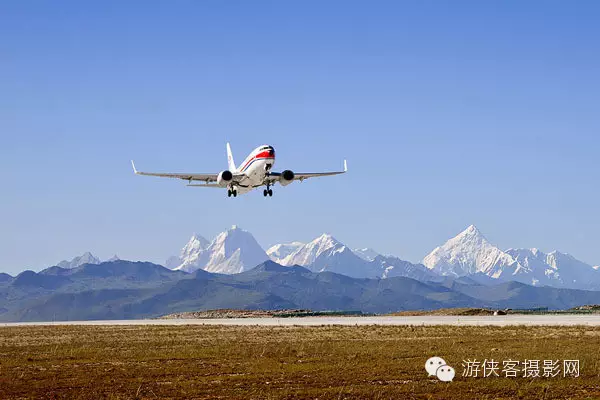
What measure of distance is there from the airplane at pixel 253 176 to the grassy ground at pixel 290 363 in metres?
17.6

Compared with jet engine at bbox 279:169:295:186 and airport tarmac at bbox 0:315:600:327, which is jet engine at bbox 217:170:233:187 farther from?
airport tarmac at bbox 0:315:600:327

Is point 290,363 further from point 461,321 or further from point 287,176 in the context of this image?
point 461,321

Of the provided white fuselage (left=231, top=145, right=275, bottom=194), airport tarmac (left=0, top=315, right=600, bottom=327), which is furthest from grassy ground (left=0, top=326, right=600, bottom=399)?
white fuselage (left=231, top=145, right=275, bottom=194)

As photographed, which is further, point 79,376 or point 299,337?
point 299,337

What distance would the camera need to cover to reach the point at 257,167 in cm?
8419

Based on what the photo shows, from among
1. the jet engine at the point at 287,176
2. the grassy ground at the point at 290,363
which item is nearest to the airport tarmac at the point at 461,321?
the grassy ground at the point at 290,363

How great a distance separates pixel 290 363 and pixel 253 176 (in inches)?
1576

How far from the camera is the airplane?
274ft

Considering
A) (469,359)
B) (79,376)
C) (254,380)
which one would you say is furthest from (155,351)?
(469,359)

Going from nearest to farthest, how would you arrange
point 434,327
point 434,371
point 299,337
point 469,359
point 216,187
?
point 434,371
point 469,359
point 299,337
point 434,327
point 216,187

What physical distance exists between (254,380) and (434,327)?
41.7 m

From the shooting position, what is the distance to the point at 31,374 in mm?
45688

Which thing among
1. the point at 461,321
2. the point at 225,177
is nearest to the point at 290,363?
the point at 225,177

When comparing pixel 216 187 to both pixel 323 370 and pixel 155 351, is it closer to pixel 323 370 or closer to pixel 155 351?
pixel 155 351
